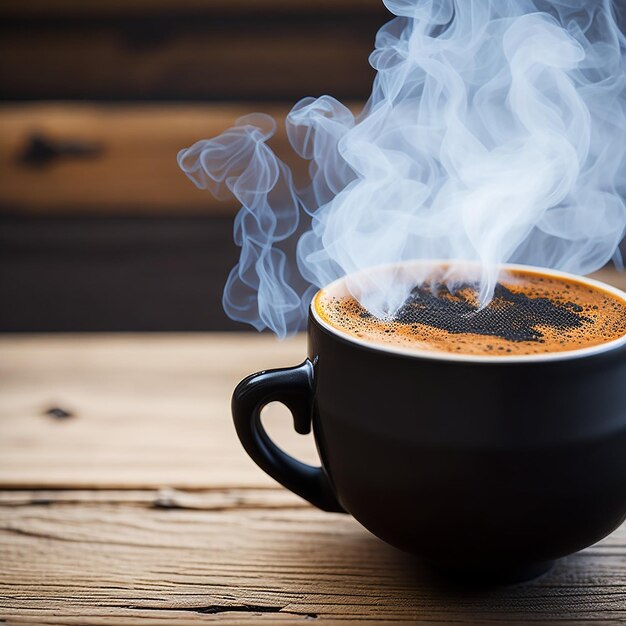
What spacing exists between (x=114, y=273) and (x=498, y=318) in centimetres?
128

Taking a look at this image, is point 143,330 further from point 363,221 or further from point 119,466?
point 363,221

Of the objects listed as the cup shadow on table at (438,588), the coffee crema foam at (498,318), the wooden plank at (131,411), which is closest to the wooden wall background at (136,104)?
the wooden plank at (131,411)

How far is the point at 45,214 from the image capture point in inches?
67.5

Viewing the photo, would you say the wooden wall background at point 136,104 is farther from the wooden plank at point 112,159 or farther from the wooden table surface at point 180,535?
the wooden table surface at point 180,535

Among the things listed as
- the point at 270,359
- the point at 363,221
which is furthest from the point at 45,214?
the point at 363,221

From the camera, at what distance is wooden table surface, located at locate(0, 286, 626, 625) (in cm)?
63

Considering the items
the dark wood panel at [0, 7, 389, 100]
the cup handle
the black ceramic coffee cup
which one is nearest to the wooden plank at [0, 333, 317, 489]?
the cup handle

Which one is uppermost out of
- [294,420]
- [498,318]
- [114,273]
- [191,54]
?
[191,54]

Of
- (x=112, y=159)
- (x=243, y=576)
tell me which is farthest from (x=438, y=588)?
(x=112, y=159)

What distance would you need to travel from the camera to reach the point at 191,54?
5.35 ft

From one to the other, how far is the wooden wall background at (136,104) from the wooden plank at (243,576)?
1013 millimetres

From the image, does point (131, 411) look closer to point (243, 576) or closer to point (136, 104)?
point (243, 576)

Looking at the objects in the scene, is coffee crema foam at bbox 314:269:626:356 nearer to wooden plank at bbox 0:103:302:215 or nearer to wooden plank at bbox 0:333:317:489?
wooden plank at bbox 0:333:317:489

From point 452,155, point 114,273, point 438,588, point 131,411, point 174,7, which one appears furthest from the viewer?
point 114,273
